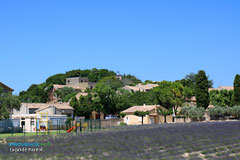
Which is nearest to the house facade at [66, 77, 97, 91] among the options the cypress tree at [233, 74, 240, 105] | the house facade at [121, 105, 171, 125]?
the house facade at [121, 105, 171, 125]

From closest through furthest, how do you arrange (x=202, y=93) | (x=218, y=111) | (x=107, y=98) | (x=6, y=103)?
(x=6, y=103), (x=218, y=111), (x=202, y=93), (x=107, y=98)

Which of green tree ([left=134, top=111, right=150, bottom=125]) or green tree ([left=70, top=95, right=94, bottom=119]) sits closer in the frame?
green tree ([left=134, top=111, right=150, bottom=125])

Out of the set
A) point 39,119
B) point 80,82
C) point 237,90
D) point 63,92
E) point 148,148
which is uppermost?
point 80,82

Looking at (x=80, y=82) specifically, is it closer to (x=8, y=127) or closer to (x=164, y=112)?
(x=164, y=112)

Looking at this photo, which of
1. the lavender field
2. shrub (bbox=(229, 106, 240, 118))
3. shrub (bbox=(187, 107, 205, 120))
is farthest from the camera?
shrub (bbox=(229, 106, 240, 118))

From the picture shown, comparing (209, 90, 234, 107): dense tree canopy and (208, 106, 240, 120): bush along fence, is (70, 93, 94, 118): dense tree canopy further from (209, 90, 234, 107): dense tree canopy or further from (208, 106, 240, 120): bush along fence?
(209, 90, 234, 107): dense tree canopy

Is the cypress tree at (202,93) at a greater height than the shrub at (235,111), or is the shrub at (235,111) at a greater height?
the cypress tree at (202,93)

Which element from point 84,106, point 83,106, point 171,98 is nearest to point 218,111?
point 171,98

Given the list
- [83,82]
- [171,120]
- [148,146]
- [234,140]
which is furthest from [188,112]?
[83,82]

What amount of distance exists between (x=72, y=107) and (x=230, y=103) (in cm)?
4295

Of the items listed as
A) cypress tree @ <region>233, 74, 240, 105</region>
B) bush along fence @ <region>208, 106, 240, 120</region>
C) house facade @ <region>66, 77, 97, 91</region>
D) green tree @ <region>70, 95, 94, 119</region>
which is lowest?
bush along fence @ <region>208, 106, 240, 120</region>

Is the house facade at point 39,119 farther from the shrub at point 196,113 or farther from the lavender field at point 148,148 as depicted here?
the shrub at point 196,113

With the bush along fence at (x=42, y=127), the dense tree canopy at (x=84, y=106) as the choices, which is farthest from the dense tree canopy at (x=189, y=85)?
the bush along fence at (x=42, y=127)

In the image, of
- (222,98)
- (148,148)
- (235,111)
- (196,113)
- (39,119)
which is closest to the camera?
(148,148)
